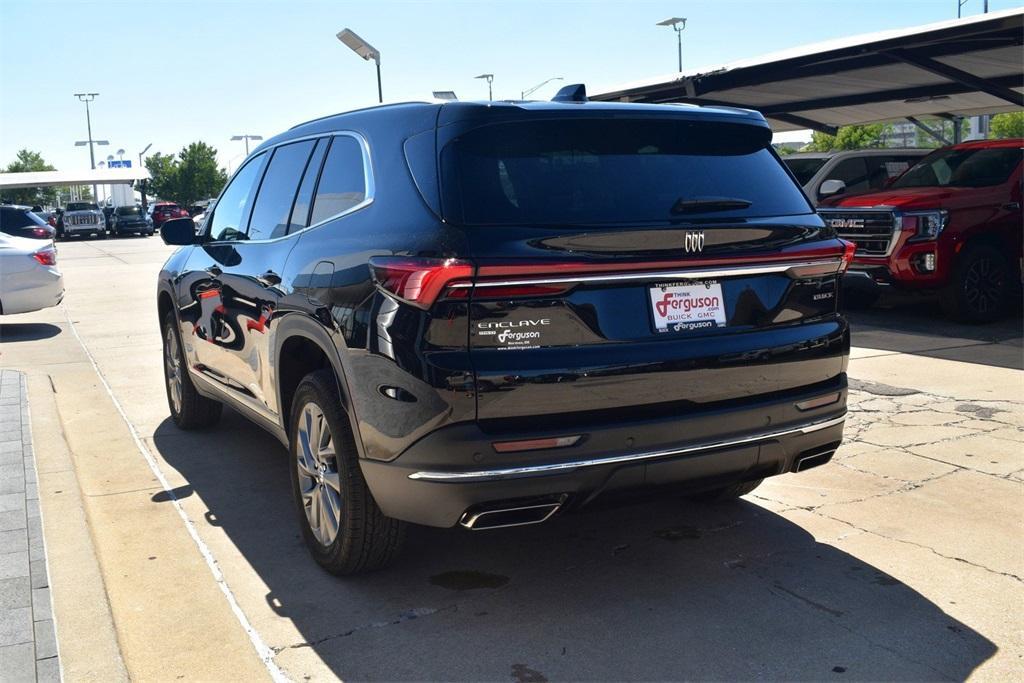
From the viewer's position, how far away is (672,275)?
3623 millimetres

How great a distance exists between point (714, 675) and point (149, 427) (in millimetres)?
4979

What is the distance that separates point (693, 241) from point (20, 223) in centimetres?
1741

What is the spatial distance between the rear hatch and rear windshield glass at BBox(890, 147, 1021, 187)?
28.3 feet

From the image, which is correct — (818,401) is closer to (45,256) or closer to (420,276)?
(420,276)

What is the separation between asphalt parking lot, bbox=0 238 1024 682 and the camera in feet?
11.5

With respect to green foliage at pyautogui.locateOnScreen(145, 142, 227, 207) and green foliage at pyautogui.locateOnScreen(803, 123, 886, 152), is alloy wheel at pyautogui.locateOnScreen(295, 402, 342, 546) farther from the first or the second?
green foliage at pyautogui.locateOnScreen(145, 142, 227, 207)

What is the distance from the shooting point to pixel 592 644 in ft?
11.8

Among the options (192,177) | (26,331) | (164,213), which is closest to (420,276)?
(26,331)

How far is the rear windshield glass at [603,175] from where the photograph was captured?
3553mm

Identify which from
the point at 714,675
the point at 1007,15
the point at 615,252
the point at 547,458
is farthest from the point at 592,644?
the point at 1007,15

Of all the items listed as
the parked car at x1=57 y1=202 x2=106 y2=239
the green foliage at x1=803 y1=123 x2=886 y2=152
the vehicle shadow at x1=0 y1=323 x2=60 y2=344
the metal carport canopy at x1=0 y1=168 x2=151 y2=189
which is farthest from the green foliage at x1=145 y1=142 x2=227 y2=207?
the vehicle shadow at x1=0 y1=323 x2=60 y2=344

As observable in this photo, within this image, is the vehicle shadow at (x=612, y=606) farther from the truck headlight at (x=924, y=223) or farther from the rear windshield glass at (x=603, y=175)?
the truck headlight at (x=924, y=223)

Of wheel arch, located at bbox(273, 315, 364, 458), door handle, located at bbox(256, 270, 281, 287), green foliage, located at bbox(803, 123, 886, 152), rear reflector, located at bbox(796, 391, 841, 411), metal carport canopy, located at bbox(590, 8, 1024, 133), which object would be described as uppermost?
green foliage, located at bbox(803, 123, 886, 152)

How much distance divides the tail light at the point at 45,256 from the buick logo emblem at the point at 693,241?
10.9 metres
